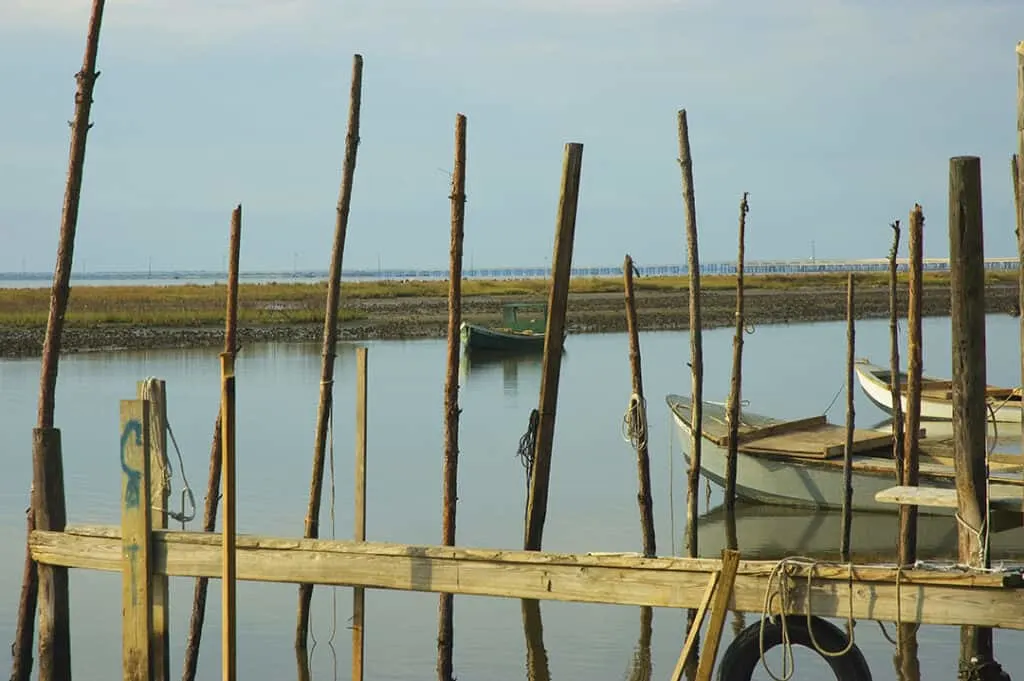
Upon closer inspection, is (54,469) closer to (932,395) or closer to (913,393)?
(913,393)

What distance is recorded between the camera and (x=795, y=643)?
752 cm

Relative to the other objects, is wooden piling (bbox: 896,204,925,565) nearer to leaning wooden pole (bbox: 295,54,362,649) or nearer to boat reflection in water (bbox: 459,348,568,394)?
leaning wooden pole (bbox: 295,54,362,649)

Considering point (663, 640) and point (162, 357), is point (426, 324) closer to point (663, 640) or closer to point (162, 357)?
point (162, 357)

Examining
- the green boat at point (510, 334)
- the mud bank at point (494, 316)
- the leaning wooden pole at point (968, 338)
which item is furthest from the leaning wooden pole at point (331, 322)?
the mud bank at point (494, 316)

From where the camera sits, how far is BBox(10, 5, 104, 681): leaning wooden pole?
878cm

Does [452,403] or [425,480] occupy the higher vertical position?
[452,403]

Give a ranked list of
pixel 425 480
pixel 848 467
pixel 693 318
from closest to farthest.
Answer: pixel 693 318 < pixel 848 467 < pixel 425 480

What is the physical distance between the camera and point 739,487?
58.4 ft

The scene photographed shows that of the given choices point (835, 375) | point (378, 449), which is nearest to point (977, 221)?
point (378, 449)

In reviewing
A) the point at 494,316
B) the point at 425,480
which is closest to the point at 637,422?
the point at 425,480

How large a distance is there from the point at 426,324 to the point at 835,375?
21010mm

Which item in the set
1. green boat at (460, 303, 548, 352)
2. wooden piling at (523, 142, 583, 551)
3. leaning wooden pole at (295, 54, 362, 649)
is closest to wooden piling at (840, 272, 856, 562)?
wooden piling at (523, 142, 583, 551)

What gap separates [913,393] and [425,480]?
10.4 m

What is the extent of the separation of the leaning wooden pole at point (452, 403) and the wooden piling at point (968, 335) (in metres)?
3.89
